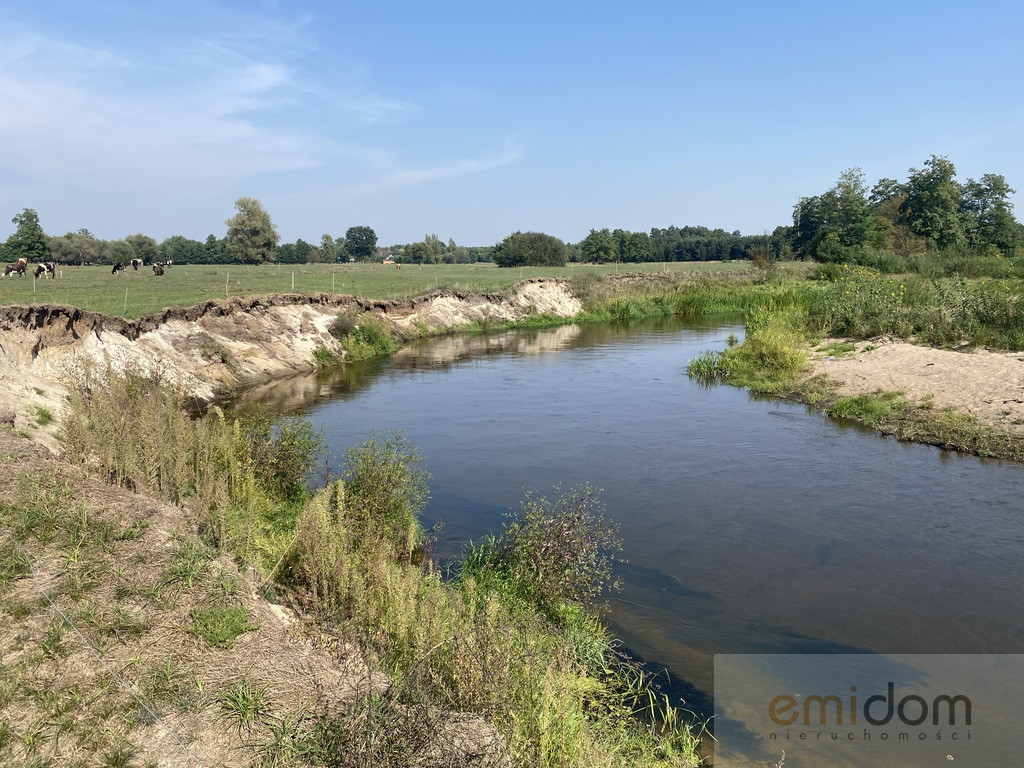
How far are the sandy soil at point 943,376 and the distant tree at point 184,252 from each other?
119007 mm

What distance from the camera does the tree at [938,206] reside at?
2832 inches

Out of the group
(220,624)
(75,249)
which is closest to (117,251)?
(75,249)

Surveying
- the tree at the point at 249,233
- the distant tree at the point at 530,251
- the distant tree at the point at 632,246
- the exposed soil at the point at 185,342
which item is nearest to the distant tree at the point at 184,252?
the tree at the point at 249,233

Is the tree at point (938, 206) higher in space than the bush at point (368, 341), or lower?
higher

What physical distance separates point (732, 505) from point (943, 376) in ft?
34.3

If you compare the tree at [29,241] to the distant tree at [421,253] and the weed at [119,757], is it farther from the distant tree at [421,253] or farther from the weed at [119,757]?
the weed at [119,757]

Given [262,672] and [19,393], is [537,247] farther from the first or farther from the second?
[262,672]

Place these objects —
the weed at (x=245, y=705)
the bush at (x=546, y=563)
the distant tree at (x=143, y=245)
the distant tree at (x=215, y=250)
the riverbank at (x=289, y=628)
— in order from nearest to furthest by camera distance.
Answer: the riverbank at (x=289, y=628) < the weed at (x=245, y=705) < the bush at (x=546, y=563) < the distant tree at (x=143, y=245) < the distant tree at (x=215, y=250)

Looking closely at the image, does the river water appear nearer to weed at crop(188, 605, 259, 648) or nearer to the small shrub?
weed at crop(188, 605, 259, 648)

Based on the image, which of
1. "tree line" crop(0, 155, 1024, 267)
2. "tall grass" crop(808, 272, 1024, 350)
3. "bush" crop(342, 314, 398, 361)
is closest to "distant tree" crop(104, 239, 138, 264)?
"tree line" crop(0, 155, 1024, 267)

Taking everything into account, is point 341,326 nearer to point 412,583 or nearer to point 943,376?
point 943,376

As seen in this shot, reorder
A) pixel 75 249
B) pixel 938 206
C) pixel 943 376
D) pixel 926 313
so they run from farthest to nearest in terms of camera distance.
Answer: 1. pixel 75 249
2. pixel 938 206
3. pixel 926 313
4. pixel 943 376

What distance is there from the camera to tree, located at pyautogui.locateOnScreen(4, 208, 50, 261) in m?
77.9

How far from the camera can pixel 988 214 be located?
75.6 m
